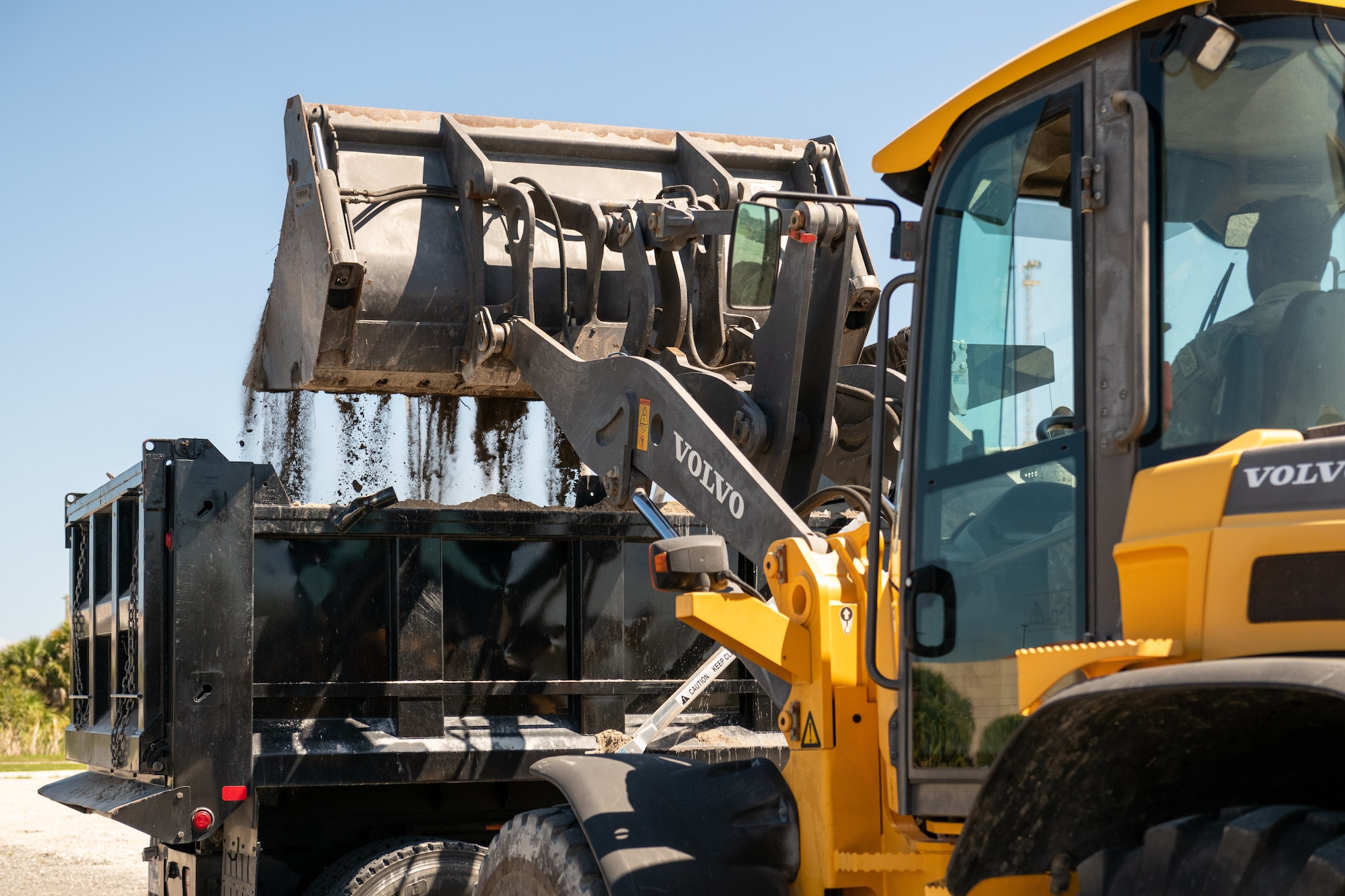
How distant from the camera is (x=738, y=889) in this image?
11.8 ft

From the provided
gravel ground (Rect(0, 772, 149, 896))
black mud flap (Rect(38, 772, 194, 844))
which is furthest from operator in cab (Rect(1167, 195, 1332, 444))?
gravel ground (Rect(0, 772, 149, 896))

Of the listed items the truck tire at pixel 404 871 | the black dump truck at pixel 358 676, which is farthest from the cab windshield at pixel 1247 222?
the truck tire at pixel 404 871

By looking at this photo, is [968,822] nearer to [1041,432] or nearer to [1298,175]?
[1041,432]

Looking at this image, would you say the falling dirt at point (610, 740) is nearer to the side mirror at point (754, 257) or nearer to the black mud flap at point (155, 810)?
the black mud flap at point (155, 810)

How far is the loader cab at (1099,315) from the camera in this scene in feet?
8.43

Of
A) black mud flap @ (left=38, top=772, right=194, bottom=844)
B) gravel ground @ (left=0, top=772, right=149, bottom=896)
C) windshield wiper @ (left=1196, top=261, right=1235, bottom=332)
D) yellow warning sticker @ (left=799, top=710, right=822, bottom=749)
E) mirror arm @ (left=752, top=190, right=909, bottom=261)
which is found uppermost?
mirror arm @ (left=752, top=190, right=909, bottom=261)

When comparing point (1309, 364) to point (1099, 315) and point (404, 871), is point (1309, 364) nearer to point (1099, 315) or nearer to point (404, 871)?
point (1099, 315)

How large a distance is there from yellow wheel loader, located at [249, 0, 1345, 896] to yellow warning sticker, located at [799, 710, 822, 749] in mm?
11

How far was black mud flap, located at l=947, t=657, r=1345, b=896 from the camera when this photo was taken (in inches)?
90.4

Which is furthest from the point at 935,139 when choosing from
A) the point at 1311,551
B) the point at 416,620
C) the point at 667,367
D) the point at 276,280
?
the point at 276,280

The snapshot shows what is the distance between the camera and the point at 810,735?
3783mm

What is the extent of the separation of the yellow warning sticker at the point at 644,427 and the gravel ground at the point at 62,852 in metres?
5.83

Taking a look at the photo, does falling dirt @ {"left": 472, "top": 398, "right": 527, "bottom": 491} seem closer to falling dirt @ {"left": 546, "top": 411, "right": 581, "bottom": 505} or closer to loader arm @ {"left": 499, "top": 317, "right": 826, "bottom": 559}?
falling dirt @ {"left": 546, "top": 411, "right": 581, "bottom": 505}

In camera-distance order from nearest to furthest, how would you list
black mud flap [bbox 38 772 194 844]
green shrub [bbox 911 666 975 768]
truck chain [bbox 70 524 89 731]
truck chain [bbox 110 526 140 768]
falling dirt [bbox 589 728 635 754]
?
green shrub [bbox 911 666 975 768]
black mud flap [bbox 38 772 194 844]
truck chain [bbox 110 526 140 768]
falling dirt [bbox 589 728 635 754]
truck chain [bbox 70 524 89 731]
